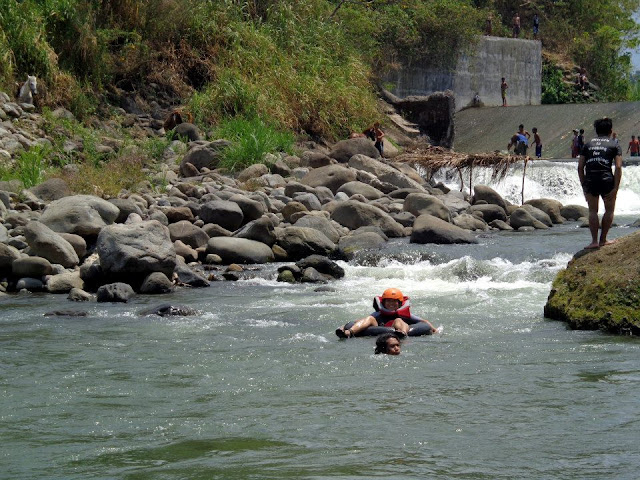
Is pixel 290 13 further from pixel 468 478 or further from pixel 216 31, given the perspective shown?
pixel 468 478

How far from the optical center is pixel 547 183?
24781mm

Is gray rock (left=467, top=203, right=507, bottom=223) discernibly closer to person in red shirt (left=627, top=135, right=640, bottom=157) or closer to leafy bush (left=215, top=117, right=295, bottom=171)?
leafy bush (left=215, top=117, right=295, bottom=171)

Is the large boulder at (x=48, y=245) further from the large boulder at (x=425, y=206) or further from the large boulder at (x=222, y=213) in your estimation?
the large boulder at (x=425, y=206)

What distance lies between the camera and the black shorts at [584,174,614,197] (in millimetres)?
10008

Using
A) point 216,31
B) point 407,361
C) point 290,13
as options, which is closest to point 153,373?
point 407,361

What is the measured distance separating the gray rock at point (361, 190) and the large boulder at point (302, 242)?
4078 millimetres

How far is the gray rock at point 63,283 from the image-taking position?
13.1 m

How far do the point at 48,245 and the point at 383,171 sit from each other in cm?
1007

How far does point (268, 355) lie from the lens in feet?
29.3

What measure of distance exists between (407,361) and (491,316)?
267 centimetres

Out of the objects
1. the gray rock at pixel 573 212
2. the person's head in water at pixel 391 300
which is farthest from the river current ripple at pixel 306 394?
the gray rock at pixel 573 212

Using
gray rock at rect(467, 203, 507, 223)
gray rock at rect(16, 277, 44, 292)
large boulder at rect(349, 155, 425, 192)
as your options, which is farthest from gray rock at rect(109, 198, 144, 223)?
gray rock at rect(467, 203, 507, 223)

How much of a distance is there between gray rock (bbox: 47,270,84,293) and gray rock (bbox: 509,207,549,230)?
9.68 meters

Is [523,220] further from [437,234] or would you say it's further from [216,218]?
[216,218]
